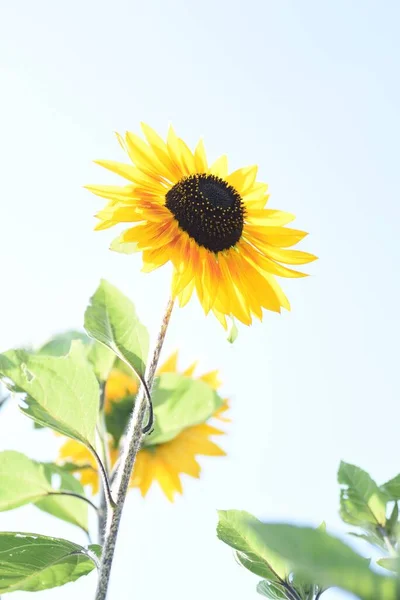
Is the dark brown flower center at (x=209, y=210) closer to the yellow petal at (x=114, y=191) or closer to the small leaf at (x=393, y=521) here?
the yellow petal at (x=114, y=191)

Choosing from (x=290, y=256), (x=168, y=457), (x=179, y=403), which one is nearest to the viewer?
(x=179, y=403)

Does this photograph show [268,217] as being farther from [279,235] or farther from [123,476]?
[123,476]

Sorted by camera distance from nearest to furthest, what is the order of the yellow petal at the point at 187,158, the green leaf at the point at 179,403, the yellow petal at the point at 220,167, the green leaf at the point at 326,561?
the green leaf at the point at 326,561, the green leaf at the point at 179,403, the yellow petal at the point at 187,158, the yellow petal at the point at 220,167

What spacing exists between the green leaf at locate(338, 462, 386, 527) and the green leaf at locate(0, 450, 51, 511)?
535 mm

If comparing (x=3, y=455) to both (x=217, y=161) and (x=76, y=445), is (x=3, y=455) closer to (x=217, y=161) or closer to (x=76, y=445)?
(x=76, y=445)

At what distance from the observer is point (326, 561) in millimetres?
282

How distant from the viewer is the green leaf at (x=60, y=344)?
1.72m

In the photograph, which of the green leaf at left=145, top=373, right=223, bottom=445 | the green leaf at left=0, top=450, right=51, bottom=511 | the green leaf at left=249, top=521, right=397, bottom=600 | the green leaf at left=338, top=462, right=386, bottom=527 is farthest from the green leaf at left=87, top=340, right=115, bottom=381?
the green leaf at left=249, top=521, right=397, bottom=600

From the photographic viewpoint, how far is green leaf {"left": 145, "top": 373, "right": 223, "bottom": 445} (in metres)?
1.33

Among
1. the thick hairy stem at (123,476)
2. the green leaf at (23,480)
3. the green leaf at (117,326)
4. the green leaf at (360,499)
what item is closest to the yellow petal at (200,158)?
the green leaf at (117,326)

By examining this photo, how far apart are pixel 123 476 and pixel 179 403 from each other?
0.41 metres

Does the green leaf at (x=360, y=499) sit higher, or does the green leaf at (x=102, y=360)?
the green leaf at (x=102, y=360)

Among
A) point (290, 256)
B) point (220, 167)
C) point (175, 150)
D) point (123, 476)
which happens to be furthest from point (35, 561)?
point (220, 167)

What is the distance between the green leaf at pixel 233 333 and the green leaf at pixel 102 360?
0.26 m
